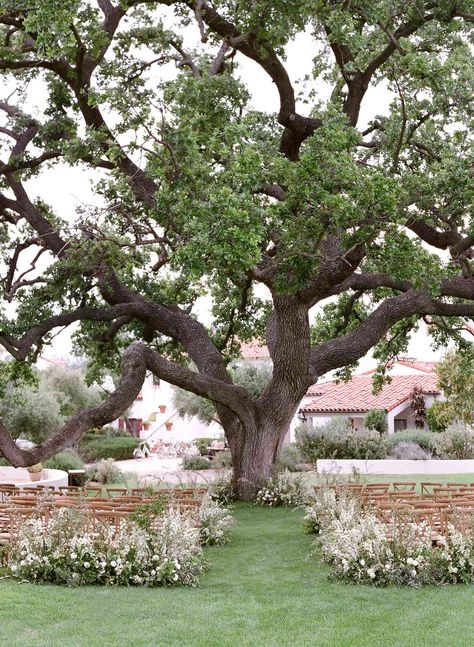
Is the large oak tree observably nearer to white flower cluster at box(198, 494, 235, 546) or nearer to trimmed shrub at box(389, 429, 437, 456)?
white flower cluster at box(198, 494, 235, 546)

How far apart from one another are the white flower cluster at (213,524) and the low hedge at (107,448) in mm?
24888

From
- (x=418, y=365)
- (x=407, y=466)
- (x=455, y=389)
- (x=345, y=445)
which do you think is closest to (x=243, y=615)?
(x=407, y=466)

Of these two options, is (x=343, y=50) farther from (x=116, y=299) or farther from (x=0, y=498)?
(x=0, y=498)

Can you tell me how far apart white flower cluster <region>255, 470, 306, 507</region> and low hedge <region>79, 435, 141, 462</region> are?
69.7ft

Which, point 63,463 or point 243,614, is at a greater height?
point 63,463

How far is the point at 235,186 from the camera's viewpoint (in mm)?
13344

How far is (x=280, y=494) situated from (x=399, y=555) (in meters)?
7.91

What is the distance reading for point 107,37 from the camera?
573 inches

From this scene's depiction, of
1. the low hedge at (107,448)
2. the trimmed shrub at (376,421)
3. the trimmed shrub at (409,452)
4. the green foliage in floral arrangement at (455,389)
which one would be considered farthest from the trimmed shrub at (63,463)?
the green foliage in floral arrangement at (455,389)

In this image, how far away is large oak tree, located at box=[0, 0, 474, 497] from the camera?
13320 millimetres

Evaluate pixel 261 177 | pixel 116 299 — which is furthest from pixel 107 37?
pixel 116 299

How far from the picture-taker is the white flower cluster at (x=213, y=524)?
13.9 m

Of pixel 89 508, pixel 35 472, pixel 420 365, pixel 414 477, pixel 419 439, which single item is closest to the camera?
pixel 89 508

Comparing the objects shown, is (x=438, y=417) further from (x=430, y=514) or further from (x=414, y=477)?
(x=430, y=514)
